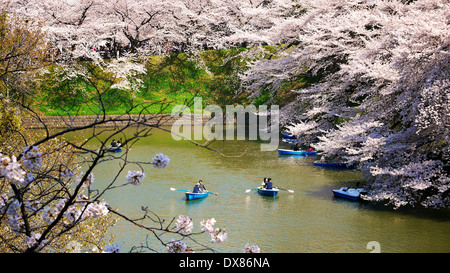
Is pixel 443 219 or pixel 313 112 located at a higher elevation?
pixel 313 112

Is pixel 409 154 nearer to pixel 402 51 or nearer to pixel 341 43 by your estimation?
pixel 402 51

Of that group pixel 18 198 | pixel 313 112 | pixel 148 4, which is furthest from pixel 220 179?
pixel 148 4

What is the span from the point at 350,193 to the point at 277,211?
2.77 metres

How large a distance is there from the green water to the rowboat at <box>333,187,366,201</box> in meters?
0.25

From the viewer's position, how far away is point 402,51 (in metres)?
15.4

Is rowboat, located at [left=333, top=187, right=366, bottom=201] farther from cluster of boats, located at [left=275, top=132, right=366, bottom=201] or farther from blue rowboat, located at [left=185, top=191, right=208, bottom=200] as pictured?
blue rowboat, located at [left=185, top=191, right=208, bottom=200]

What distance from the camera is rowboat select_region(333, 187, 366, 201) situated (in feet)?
56.0

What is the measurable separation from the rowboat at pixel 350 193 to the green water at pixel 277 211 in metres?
0.25

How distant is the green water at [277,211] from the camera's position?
13.4 metres

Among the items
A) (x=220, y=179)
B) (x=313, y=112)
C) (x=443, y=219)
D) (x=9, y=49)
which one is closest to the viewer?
(x=9, y=49)

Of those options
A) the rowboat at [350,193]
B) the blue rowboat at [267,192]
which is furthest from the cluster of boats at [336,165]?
the blue rowboat at [267,192]
